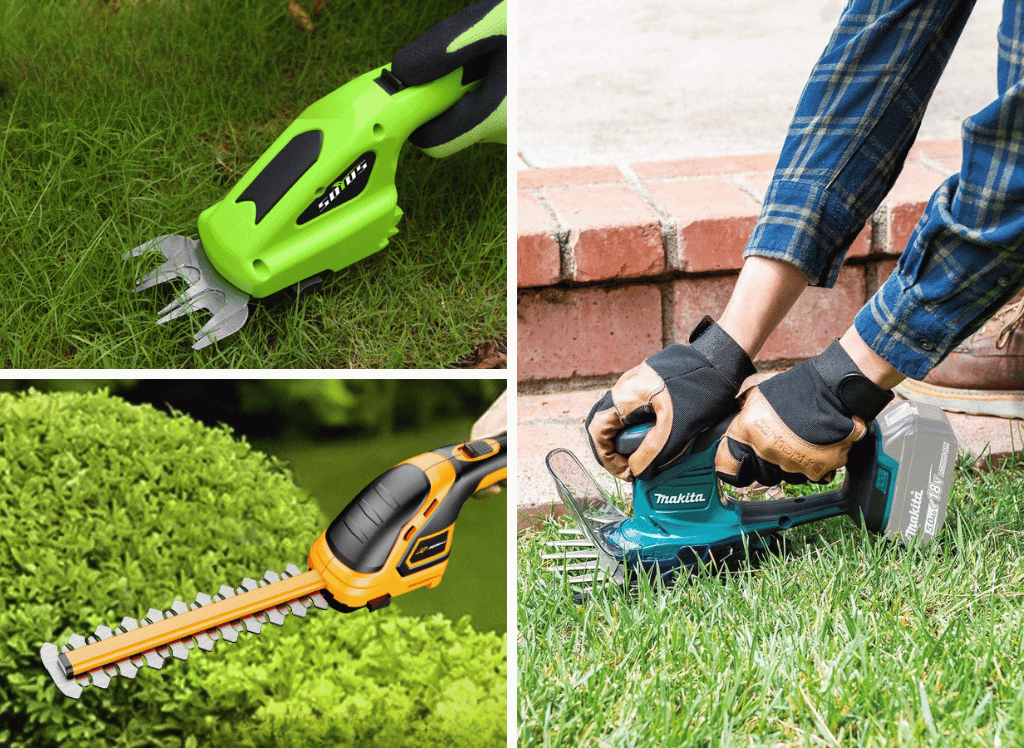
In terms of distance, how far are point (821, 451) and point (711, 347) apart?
0.23 metres

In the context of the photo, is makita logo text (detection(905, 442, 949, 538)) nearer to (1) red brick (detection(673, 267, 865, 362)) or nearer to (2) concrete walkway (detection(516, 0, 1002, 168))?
(1) red brick (detection(673, 267, 865, 362))

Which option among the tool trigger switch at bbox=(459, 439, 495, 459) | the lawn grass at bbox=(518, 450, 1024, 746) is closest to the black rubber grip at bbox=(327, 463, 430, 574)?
the tool trigger switch at bbox=(459, 439, 495, 459)

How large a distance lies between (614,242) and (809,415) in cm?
69

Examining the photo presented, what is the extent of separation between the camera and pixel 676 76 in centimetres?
291

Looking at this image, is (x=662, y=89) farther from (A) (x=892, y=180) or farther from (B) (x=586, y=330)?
(A) (x=892, y=180)

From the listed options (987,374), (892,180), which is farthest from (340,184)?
(987,374)

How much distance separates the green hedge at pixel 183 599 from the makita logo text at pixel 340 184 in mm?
469

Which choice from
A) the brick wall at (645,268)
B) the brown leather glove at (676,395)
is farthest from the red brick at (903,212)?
the brown leather glove at (676,395)

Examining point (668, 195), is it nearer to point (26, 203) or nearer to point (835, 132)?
point (835, 132)

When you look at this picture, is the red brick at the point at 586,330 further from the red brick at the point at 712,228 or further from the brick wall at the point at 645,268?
the red brick at the point at 712,228

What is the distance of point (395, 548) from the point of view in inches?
51.0

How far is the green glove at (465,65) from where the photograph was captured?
165 cm

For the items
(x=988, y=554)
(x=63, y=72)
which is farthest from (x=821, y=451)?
(x=63, y=72)

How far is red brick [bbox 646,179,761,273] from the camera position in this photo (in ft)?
6.31
